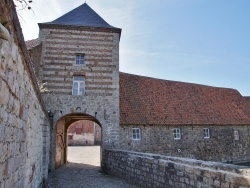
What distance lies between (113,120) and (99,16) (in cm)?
644

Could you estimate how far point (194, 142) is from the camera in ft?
50.5

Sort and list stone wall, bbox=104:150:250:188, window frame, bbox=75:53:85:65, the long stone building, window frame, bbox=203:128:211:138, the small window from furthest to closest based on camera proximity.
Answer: the small window < window frame, bbox=203:128:211:138 < window frame, bbox=75:53:85:65 < the long stone building < stone wall, bbox=104:150:250:188

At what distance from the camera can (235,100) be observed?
20047 mm

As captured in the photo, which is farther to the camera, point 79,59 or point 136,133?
point 136,133

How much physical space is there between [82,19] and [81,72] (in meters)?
3.33

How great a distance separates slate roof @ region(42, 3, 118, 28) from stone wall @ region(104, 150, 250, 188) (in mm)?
7114

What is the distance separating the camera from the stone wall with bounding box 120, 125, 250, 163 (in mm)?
13900

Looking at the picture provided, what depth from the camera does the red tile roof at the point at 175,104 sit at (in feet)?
49.0

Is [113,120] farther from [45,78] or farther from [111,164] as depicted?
[45,78]

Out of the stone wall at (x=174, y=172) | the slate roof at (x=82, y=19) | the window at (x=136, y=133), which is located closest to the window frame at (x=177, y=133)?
the window at (x=136, y=133)

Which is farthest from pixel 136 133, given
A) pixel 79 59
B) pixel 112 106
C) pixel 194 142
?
pixel 79 59

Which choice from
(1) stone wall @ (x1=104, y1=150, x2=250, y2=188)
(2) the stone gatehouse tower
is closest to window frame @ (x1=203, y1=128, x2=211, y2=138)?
(2) the stone gatehouse tower

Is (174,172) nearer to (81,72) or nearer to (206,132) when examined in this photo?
(81,72)

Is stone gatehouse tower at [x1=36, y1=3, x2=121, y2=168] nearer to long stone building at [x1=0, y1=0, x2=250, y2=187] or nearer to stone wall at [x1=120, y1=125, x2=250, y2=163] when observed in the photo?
long stone building at [x1=0, y1=0, x2=250, y2=187]
